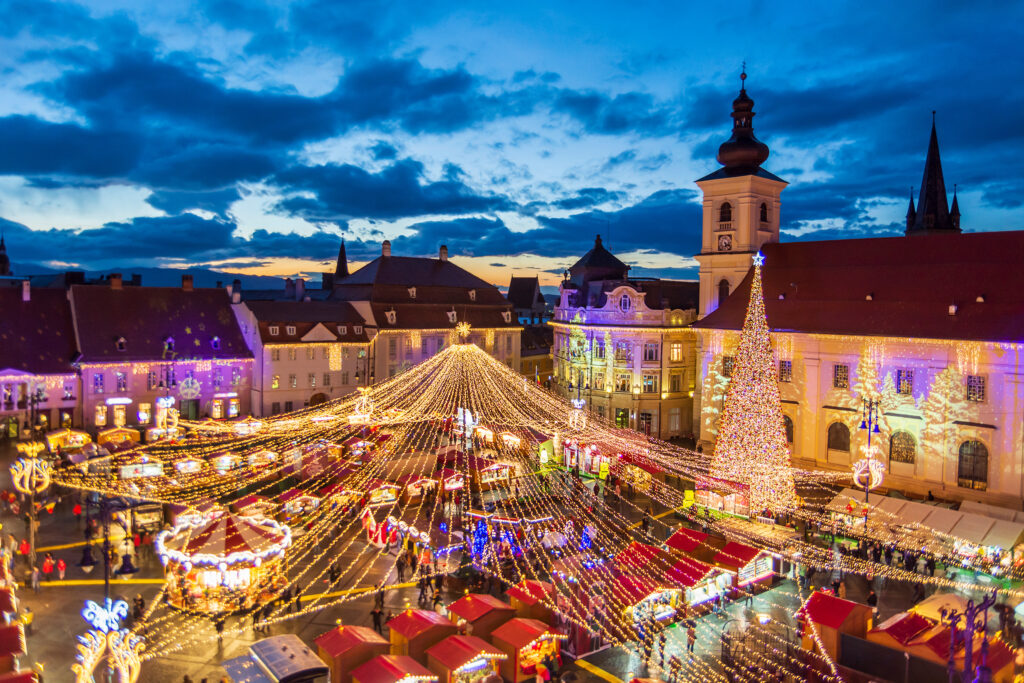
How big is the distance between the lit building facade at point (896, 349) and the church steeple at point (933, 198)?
77.1ft

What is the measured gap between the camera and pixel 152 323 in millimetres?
43969

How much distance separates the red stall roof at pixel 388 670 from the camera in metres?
15.0

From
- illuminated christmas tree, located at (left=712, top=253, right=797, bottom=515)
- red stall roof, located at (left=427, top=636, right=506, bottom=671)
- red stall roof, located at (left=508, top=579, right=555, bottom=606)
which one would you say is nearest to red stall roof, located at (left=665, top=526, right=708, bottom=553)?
red stall roof, located at (left=508, top=579, right=555, bottom=606)

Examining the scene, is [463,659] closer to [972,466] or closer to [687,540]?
[687,540]

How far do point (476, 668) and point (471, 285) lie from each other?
142ft

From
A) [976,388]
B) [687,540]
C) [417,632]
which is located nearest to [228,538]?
[417,632]

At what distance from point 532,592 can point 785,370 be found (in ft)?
70.4

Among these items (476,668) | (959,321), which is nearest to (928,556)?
(959,321)

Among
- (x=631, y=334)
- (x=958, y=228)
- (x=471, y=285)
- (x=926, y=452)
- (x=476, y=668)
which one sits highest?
(x=958, y=228)

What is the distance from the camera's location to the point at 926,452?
30.3 metres

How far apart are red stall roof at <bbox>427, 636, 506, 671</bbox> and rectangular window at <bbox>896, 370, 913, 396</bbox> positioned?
75.7 ft

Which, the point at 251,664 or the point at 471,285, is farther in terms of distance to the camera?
the point at 471,285

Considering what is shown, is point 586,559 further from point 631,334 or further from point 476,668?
point 631,334

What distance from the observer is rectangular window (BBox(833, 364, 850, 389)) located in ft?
108
